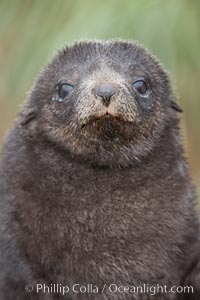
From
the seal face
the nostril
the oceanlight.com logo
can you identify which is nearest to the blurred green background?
the seal face

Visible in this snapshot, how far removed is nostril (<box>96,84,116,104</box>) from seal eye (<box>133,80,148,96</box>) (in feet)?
0.70

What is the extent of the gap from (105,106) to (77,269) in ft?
2.06

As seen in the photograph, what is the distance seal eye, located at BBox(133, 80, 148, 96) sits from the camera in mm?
4594

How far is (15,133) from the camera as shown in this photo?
4734 mm

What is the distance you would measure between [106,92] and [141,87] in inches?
11.4

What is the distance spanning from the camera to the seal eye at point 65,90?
4.59 metres

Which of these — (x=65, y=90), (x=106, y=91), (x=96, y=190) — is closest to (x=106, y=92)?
(x=106, y=91)

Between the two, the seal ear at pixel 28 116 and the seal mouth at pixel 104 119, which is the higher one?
the seal mouth at pixel 104 119

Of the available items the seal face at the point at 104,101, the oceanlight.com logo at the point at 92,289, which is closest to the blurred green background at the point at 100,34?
the seal face at the point at 104,101

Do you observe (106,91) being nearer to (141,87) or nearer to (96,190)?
(141,87)

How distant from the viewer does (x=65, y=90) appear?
4602mm

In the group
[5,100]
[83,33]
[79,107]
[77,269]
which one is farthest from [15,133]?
[5,100]

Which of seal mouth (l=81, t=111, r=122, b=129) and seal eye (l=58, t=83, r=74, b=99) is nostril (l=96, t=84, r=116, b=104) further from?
seal eye (l=58, t=83, r=74, b=99)

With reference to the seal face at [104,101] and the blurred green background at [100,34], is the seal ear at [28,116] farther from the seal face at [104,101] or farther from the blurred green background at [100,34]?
the blurred green background at [100,34]
